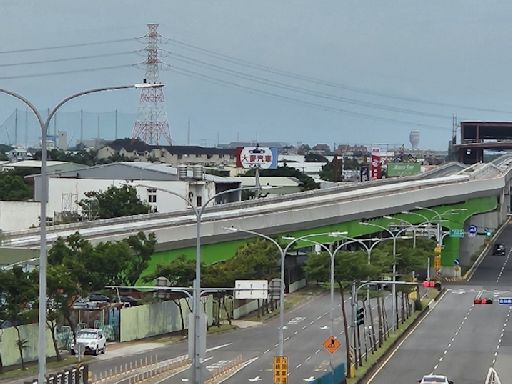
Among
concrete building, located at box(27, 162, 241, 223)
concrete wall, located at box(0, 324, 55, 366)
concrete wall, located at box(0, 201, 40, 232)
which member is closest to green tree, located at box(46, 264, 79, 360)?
concrete wall, located at box(0, 324, 55, 366)

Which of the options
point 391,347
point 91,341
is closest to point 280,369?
point 91,341

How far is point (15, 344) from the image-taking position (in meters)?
72.6

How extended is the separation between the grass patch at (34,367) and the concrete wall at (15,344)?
0.47 metres

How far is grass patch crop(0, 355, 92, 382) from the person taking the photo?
6744cm

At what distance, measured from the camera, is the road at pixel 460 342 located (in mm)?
73188

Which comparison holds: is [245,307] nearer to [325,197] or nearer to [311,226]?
[311,226]

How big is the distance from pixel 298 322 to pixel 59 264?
81.9ft

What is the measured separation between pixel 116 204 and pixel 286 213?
35103 millimetres

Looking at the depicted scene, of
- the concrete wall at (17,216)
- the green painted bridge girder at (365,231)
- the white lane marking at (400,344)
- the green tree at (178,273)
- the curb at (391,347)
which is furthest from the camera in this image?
the concrete wall at (17,216)

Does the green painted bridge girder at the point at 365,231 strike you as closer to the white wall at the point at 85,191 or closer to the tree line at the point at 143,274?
the tree line at the point at 143,274

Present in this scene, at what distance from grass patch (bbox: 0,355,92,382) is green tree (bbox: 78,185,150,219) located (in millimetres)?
75721

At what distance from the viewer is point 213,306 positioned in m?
99.8

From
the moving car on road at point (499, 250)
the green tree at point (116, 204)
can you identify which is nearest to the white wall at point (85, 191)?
the green tree at point (116, 204)

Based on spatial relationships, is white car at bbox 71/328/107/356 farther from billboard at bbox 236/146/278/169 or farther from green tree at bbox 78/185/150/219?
billboard at bbox 236/146/278/169
